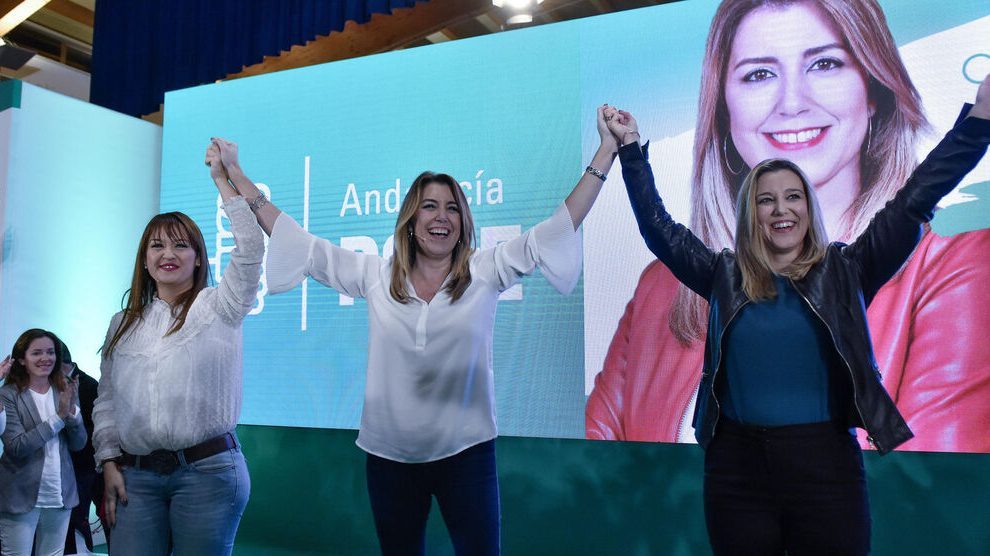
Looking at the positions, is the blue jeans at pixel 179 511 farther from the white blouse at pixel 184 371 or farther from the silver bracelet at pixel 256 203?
the silver bracelet at pixel 256 203

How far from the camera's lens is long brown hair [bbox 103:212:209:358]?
1.96 metres

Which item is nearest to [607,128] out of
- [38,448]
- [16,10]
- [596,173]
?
[596,173]

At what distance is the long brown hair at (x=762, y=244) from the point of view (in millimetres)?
1775

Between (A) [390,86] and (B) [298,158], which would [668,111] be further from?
(B) [298,158]

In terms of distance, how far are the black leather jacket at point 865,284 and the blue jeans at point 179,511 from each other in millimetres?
1121

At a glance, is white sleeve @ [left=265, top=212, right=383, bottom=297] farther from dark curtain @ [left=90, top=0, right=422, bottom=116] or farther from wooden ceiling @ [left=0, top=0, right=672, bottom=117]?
wooden ceiling @ [left=0, top=0, right=672, bottom=117]

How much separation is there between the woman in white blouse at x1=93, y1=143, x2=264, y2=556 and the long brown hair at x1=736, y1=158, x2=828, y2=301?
3.81 feet

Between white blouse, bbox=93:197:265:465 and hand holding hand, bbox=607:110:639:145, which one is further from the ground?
hand holding hand, bbox=607:110:639:145

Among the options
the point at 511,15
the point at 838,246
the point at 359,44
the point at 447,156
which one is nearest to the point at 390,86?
the point at 447,156

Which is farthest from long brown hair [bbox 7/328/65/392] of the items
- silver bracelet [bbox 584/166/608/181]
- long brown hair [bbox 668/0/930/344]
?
silver bracelet [bbox 584/166/608/181]

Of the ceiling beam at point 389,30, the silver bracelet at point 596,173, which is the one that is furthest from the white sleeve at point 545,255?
the ceiling beam at point 389,30

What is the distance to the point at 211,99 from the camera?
14.8 ft

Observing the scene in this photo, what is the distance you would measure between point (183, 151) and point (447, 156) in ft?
5.60

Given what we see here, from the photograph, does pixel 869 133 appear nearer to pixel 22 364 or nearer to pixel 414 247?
pixel 414 247
